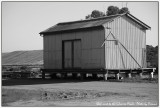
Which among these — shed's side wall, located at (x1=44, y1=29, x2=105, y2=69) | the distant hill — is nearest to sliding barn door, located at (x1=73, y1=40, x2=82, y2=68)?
shed's side wall, located at (x1=44, y1=29, x2=105, y2=69)

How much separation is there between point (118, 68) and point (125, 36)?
3088 mm

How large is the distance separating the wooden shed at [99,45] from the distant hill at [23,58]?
44.1m

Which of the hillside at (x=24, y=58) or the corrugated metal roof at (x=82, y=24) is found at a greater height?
the corrugated metal roof at (x=82, y=24)

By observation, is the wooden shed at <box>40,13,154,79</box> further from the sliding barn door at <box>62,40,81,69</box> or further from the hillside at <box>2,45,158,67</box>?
the hillside at <box>2,45,158,67</box>

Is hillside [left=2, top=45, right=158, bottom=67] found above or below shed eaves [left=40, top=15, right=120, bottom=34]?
below

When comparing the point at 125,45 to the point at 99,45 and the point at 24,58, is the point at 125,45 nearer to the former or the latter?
the point at 99,45

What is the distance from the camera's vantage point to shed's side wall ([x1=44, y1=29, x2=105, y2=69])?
105 feet

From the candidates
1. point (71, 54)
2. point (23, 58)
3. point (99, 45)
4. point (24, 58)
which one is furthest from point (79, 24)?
point (23, 58)

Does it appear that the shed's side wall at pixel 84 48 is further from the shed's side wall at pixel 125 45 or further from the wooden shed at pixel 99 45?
the shed's side wall at pixel 125 45

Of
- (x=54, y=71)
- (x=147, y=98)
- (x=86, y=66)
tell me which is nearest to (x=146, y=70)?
(x=86, y=66)

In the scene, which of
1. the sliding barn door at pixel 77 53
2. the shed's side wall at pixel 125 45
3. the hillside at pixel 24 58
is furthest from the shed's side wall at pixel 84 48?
the hillside at pixel 24 58

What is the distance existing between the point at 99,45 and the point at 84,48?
1.90m

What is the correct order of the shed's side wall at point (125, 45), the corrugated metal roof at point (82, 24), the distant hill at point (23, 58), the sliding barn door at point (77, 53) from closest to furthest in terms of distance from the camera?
the shed's side wall at point (125, 45) → the corrugated metal roof at point (82, 24) → the sliding barn door at point (77, 53) → the distant hill at point (23, 58)

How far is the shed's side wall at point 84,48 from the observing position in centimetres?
→ 3212
